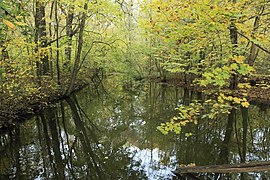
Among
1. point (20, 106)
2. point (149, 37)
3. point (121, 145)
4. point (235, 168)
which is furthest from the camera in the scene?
point (149, 37)

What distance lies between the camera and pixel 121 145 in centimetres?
864

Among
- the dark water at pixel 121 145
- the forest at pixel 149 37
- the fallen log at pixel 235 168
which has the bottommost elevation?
the dark water at pixel 121 145

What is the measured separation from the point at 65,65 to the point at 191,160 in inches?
611

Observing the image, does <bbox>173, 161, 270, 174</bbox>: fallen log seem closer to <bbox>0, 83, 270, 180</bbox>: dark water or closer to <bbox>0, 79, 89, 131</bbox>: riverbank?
<bbox>0, 83, 270, 180</bbox>: dark water

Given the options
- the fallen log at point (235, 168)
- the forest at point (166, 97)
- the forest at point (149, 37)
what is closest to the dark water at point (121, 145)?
the forest at point (166, 97)

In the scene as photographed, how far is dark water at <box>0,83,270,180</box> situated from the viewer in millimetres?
6543

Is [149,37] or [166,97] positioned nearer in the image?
[149,37]

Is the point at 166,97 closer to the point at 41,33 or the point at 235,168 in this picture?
the point at 41,33

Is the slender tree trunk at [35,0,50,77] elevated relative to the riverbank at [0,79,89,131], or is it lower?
elevated

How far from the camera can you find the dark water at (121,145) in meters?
6.54

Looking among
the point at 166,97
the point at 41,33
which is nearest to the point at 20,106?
the point at 41,33

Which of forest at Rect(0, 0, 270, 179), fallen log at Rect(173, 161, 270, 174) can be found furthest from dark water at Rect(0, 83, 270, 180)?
fallen log at Rect(173, 161, 270, 174)

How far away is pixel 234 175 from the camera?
6.00 meters

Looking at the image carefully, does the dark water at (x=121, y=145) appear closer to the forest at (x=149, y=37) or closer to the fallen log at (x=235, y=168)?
the fallen log at (x=235, y=168)
